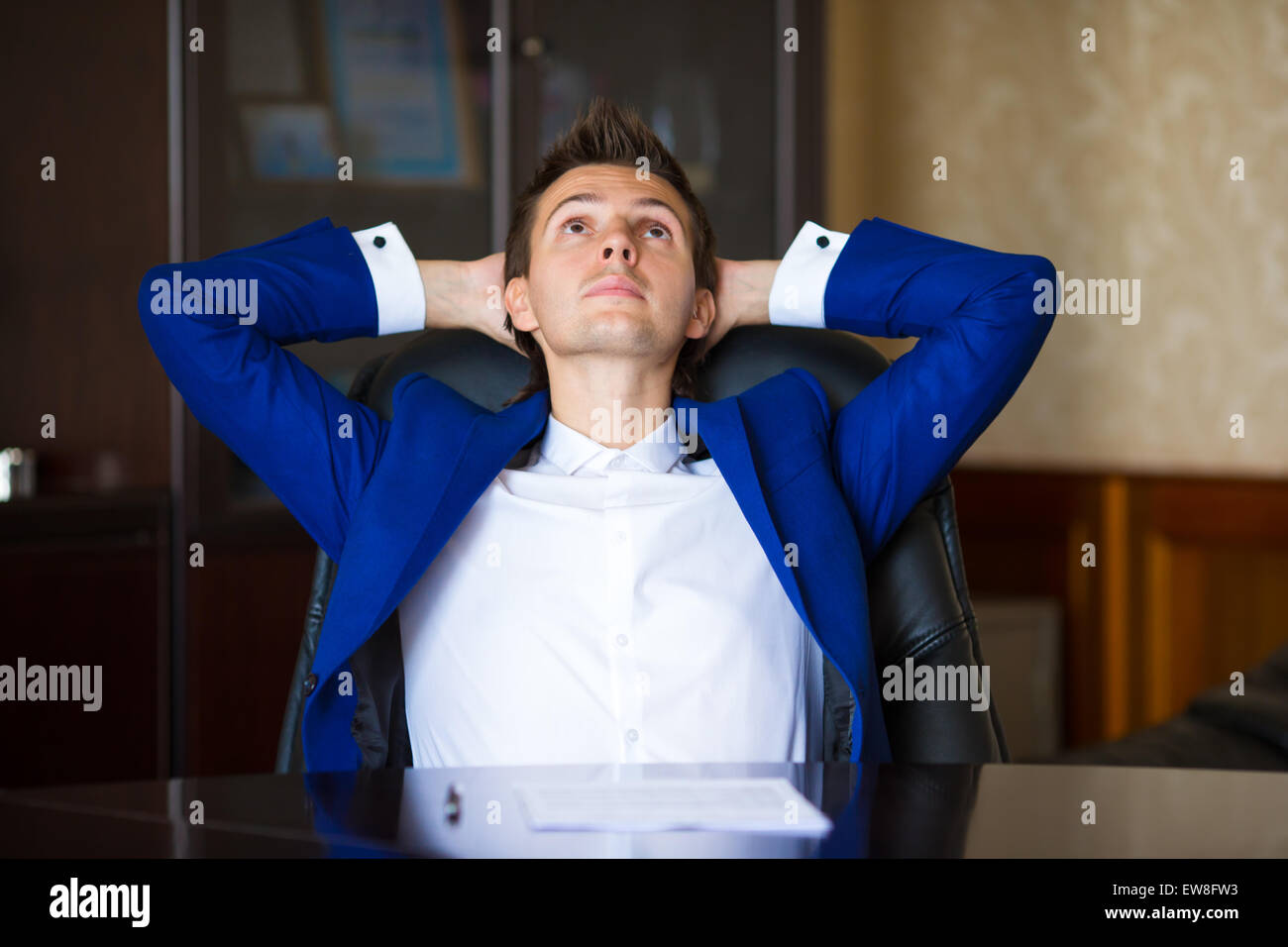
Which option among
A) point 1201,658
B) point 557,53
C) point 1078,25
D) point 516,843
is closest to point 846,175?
point 1078,25

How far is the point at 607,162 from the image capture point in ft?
5.47

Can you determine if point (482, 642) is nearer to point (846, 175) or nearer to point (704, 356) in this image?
point (704, 356)

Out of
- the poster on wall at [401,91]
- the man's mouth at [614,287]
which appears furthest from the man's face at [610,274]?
the poster on wall at [401,91]

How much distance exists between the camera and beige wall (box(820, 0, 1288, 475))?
3.00 m

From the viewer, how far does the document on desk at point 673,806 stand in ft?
2.77

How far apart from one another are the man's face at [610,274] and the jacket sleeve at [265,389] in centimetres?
25

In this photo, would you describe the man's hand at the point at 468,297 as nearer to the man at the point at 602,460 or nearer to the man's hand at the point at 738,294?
the man at the point at 602,460

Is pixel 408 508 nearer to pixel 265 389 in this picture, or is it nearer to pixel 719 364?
pixel 265 389

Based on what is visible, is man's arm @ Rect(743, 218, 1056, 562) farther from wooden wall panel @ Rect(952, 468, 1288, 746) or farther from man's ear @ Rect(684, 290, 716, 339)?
wooden wall panel @ Rect(952, 468, 1288, 746)

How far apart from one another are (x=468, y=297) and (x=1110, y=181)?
222 centimetres

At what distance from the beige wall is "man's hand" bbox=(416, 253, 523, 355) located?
1661 millimetres

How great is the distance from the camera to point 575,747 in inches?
52.7

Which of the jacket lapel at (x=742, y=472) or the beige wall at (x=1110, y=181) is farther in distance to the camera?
the beige wall at (x=1110, y=181)

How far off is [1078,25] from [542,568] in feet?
8.56
